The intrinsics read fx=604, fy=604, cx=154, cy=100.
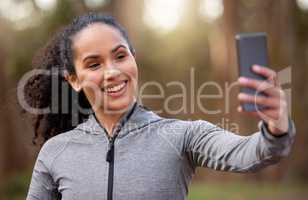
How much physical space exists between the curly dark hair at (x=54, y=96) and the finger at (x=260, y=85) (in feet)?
3.55

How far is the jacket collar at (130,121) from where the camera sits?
1912mm

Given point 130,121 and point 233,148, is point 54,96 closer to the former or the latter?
point 130,121

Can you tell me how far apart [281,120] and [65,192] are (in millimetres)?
839

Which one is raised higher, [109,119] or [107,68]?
[107,68]

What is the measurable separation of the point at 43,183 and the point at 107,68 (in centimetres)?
45

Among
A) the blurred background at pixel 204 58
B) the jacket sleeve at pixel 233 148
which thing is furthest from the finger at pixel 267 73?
the blurred background at pixel 204 58

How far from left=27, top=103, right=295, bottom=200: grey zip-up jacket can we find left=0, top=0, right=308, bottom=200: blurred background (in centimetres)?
679

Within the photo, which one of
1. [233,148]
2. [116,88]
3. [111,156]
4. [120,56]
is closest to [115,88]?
[116,88]

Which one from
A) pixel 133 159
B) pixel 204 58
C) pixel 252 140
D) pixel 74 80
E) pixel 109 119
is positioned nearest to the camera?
pixel 252 140

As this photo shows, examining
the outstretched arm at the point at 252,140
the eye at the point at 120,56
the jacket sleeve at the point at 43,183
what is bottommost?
the jacket sleeve at the point at 43,183

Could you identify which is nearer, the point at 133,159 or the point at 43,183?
the point at 133,159

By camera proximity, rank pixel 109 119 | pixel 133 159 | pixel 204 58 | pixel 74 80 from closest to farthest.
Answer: pixel 133 159 → pixel 109 119 → pixel 74 80 → pixel 204 58

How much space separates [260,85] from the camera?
1.27m

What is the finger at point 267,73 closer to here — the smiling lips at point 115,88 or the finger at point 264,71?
the finger at point 264,71
